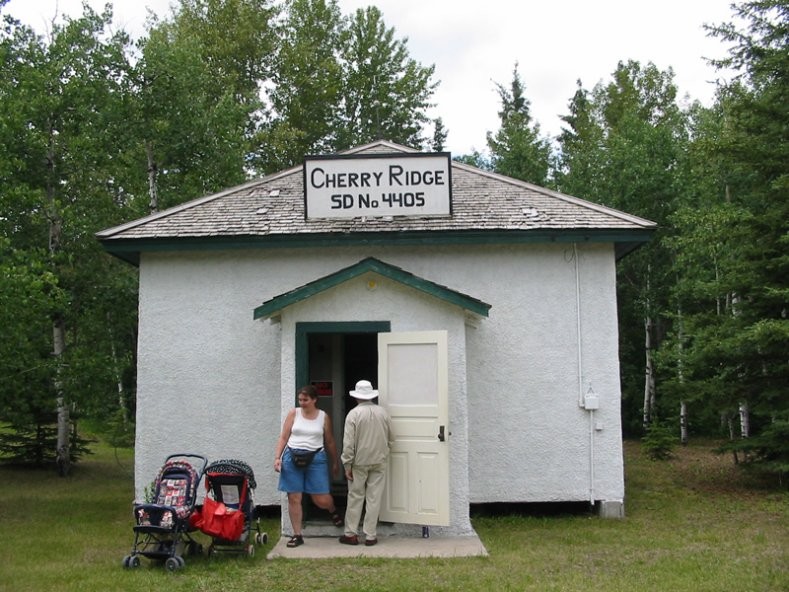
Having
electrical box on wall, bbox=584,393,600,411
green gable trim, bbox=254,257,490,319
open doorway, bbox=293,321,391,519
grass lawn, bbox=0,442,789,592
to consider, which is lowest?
grass lawn, bbox=0,442,789,592

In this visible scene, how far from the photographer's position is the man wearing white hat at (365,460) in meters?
9.00

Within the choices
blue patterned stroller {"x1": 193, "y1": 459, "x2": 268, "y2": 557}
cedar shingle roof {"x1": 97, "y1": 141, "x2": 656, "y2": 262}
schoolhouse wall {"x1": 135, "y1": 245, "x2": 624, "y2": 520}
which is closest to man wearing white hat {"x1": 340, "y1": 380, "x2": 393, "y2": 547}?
blue patterned stroller {"x1": 193, "y1": 459, "x2": 268, "y2": 557}

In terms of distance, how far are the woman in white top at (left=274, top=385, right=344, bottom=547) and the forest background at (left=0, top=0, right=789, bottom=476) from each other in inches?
186

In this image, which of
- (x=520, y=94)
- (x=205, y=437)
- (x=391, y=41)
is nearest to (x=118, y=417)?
(x=205, y=437)

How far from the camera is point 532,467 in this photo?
1110 cm

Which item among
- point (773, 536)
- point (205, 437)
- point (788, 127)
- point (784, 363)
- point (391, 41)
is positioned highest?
point (391, 41)

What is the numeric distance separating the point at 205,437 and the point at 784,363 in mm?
9397

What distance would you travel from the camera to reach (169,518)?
8.17 m

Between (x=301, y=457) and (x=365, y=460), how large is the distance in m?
0.71

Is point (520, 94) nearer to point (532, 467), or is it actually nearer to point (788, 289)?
point (788, 289)

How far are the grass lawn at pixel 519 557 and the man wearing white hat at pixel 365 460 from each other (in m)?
0.75

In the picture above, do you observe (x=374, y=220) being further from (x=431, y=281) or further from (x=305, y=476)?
(x=305, y=476)

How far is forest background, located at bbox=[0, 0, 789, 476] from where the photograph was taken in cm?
1357

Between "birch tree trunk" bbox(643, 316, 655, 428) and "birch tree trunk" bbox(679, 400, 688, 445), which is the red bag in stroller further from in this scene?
"birch tree trunk" bbox(643, 316, 655, 428)
